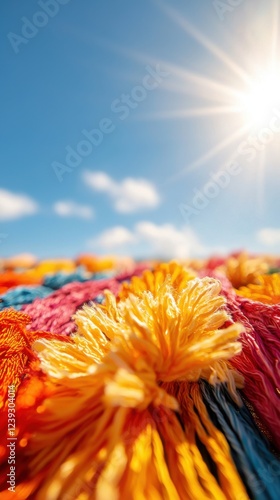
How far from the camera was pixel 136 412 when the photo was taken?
45cm

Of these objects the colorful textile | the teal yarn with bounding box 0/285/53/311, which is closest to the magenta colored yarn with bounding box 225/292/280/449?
the colorful textile

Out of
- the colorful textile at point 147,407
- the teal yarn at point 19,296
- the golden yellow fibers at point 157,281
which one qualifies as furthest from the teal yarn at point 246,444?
the teal yarn at point 19,296

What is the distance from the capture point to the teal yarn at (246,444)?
42 centimetres

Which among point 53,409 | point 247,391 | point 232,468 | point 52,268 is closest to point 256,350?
point 247,391

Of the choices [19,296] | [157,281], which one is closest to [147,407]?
[157,281]

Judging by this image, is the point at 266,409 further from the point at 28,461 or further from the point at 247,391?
the point at 28,461

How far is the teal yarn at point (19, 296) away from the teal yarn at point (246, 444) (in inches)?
20.0

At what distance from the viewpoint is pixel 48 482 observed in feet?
1.39

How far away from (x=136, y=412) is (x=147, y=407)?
0.7 inches

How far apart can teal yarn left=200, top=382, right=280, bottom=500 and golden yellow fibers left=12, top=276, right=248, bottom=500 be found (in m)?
0.01

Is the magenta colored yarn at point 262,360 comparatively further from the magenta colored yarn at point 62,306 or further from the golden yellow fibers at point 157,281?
the magenta colored yarn at point 62,306

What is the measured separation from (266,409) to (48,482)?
0.93ft

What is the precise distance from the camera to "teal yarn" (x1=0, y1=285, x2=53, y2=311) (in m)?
0.89

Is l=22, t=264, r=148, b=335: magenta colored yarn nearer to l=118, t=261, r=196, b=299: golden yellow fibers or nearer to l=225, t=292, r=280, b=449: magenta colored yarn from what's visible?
l=118, t=261, r=196, b=299: golden yellow fibers
